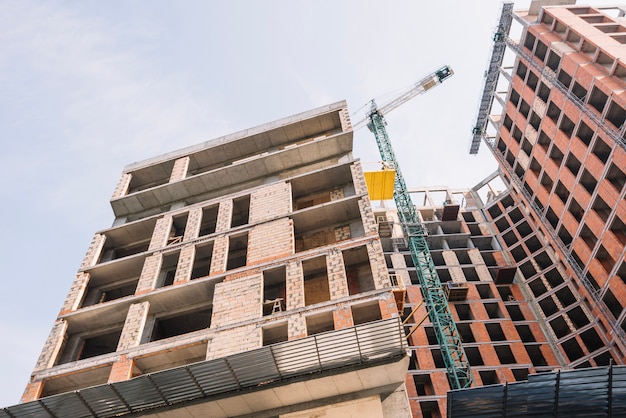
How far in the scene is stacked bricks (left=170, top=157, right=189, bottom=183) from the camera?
2833 cm

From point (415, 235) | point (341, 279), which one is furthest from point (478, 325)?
point (341, 279)

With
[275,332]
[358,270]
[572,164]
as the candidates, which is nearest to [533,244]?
[572,164]

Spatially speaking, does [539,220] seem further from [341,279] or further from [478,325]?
[341,279]

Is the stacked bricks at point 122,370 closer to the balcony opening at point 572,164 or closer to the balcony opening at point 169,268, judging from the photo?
the balcony opening at point 169,268

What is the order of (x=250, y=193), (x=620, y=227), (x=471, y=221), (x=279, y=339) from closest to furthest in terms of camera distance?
(x=279, y=339), (x=250, y=193), (x=620, y=227), (x=471, y=221)

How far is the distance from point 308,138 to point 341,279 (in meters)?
12.8

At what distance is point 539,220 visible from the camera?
149 feet

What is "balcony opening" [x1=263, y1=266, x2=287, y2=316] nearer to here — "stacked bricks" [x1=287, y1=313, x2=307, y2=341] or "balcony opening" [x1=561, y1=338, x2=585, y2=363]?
"stacked bricks" [x1=287, y1=313, x2=307, y2=341]

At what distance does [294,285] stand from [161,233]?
972 cm

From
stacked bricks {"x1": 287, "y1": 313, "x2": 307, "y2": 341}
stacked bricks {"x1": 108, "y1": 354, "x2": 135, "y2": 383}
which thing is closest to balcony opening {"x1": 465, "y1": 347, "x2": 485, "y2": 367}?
stacked bricks {"x1": 287, "y1": 313, "x2": 307, "y2": 341}

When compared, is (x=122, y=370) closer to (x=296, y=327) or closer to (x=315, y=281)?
(x=296, y=327)

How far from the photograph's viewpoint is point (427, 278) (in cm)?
4041

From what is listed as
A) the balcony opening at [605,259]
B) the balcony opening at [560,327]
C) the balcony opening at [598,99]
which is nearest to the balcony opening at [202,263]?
the balcony opening at [605,259]

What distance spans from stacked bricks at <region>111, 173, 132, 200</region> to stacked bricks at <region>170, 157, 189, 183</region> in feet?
10.0
